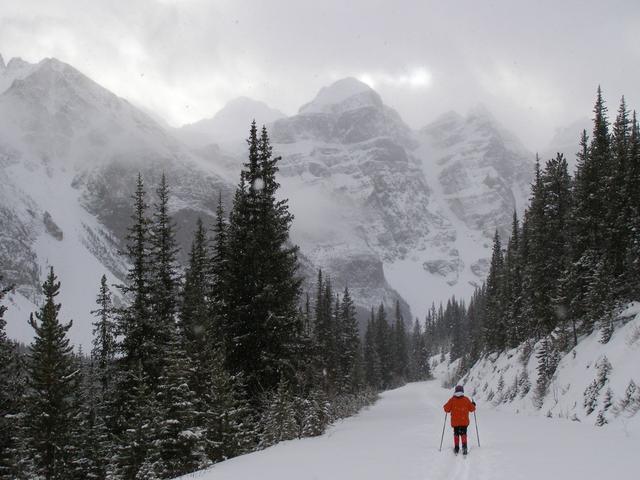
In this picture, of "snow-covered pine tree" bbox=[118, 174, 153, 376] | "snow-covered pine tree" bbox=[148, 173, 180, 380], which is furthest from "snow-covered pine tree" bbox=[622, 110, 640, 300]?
"snow-covered pine tree" bbox=[118, 174, 153, 376]

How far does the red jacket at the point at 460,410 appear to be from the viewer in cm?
1410

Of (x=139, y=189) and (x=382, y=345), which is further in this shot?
(x=382, y=345)

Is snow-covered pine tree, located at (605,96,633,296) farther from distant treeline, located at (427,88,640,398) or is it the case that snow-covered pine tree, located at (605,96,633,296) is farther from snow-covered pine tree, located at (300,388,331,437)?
snow-covered pine tree, located at (300,388,331,437)

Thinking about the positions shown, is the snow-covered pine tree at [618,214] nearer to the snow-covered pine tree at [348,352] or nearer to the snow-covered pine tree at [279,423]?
the snow-covered pine tree at [279,423]

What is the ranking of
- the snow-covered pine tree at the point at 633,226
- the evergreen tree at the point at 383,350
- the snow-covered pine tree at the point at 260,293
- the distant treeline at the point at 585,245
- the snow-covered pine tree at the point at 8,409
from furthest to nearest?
the evergreen tree at the point at 383,350 → the distant treeline at the point at 585,245 → the snow-covered pine tree at the point at 633,226 → the snow-covered pine tree at the point at 260,293 → the snow-covered pine tree at the point at 8,409

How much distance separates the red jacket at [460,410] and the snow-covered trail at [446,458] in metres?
0.74

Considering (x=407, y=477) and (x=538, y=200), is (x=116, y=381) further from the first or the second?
(x=538, y=200)

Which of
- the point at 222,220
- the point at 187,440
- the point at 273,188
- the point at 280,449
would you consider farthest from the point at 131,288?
the point at 280,449

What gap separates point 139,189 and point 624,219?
24.5 metres

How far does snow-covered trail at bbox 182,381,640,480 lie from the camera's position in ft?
34.7

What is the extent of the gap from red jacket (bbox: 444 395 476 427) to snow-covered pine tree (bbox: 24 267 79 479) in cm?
1666

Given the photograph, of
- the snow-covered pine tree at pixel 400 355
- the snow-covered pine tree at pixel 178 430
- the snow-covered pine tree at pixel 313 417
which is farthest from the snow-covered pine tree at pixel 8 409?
the snow-covered pine tree at pixel 400 355

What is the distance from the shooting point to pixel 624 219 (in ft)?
92.8

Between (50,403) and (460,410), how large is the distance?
17.7 metres
